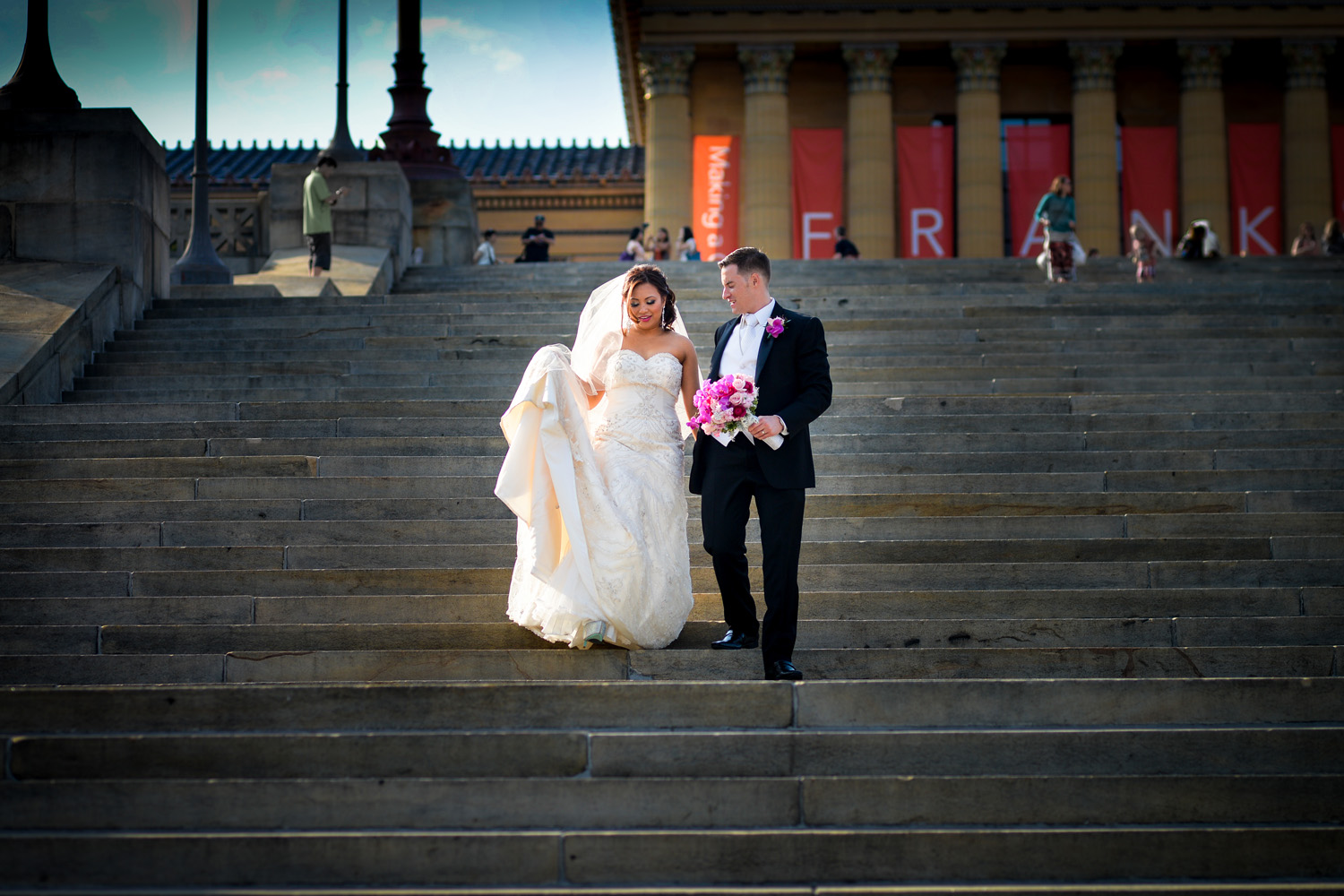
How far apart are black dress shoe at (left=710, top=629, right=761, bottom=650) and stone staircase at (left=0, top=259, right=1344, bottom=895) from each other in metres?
0.12

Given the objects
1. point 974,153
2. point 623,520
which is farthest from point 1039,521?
point 974,153

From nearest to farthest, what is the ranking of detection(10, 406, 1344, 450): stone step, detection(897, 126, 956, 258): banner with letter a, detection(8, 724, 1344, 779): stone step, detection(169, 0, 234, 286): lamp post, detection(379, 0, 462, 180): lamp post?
detection(8, 724, 1344, 779): stone step < detection(10, 406, 1344, 450): stone step < detection(169, 0, 234, 286): lamp post < detection(379, 0, 462, 180): lamp post < detection(897, 126, 956, 258): banner with letter a

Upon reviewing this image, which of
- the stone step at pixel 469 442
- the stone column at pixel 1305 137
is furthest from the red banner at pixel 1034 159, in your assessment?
the stone step at pixel 469 442

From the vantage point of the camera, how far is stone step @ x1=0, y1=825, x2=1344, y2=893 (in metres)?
4.61

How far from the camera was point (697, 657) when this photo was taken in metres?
6.02

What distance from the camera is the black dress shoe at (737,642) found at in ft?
20.2

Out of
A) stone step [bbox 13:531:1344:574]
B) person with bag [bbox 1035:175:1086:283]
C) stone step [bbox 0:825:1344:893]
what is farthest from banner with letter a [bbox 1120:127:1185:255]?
stone step [bbox 0:825:1344:893]

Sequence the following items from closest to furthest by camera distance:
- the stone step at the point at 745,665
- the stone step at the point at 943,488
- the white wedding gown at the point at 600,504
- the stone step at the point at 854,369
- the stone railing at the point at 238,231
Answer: the stone step at the point at 745,665, the white wedding gown at the point at 600,504, the stone step at the point at 943,488, the stone step at the point at 854,369, the stone railing at the point at 238,231

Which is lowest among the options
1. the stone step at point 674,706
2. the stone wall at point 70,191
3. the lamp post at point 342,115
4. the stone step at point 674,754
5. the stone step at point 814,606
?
the stone step at point 674,754

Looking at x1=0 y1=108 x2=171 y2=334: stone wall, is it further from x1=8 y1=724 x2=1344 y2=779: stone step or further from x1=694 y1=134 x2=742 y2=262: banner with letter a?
x1=694 y1=134 x2=742 y2=262: banner with letter a

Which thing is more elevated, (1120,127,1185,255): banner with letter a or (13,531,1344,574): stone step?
(1120,127,1185,255): banner with letter a

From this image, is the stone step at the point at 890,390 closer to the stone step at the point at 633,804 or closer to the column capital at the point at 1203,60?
the stone step at the point at 633,804

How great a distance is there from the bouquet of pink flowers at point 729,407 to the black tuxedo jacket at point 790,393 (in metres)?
0.12

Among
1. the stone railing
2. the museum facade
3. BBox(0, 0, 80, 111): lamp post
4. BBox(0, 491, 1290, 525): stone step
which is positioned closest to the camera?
BBox(0, 491, 1290, 525): stone step
